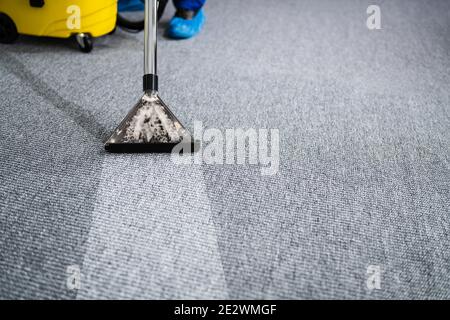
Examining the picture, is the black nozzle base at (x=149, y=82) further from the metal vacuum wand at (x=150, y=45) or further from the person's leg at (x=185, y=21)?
the person's leg at (x=185, y=21)

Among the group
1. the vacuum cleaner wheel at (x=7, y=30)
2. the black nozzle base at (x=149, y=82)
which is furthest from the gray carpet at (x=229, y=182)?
the black nozzle base at (x=149, y=82)

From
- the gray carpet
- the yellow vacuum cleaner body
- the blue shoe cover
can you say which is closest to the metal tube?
the gray carpet

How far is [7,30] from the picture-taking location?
136cm

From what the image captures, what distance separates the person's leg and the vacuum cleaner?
65 cm

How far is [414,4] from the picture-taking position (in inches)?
81.5

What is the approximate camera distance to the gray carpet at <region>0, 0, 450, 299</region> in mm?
669

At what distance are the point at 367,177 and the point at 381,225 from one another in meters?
0.15

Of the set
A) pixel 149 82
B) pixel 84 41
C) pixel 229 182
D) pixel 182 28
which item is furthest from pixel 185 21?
pixel 229 182

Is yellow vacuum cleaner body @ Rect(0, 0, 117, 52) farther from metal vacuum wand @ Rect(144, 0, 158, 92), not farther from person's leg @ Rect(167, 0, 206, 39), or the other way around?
metal vacuum wand @ Rect(144, 0, 158, 92)

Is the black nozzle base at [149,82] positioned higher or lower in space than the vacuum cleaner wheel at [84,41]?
higher

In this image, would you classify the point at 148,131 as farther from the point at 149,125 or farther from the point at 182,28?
the point at 182,28

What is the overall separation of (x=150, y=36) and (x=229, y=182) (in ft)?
1.23

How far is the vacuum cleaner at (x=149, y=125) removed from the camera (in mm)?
907
